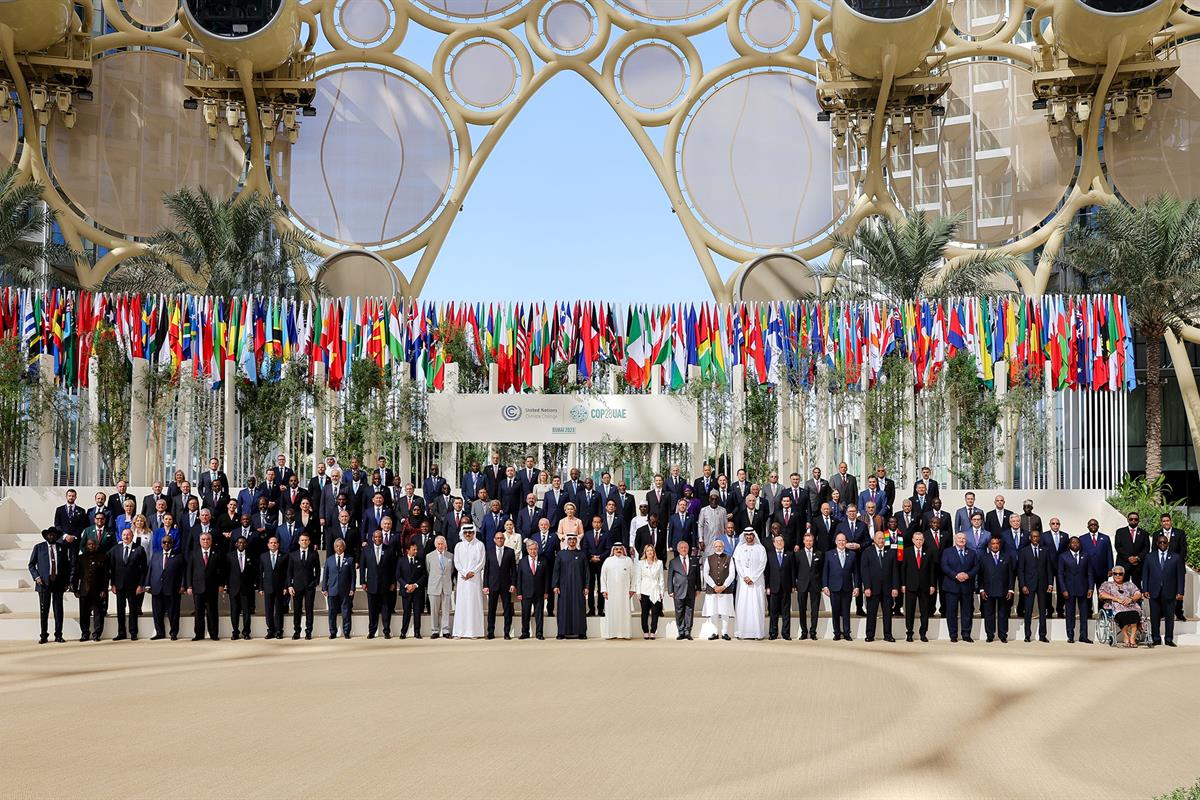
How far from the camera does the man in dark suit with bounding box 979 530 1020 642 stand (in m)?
14.1

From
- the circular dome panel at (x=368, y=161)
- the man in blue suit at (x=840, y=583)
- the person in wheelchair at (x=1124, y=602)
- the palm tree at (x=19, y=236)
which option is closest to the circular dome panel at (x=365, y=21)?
the circular dome panel at (x=368, y=161)

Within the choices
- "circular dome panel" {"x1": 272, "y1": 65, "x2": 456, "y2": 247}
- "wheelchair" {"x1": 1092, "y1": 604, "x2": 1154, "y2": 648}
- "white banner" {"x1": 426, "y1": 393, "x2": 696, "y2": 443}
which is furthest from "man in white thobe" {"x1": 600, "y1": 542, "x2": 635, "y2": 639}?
"circular dome panel" {"x1": 272, "y1": 65, "x2": 456, "y2": 247}

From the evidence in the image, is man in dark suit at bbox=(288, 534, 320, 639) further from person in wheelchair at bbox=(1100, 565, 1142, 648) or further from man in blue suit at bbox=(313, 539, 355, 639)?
person in wheelchair at bbox=(1100, 565, 1142, 648)

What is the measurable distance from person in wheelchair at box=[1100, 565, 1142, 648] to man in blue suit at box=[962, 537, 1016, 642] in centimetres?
99

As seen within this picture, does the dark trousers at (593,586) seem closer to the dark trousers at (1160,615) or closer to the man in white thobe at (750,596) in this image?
the man in white thobe at (750,596)

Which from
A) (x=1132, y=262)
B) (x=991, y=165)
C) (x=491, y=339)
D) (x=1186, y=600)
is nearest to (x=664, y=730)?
(x=1186, y=600)

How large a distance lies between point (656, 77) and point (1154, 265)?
45.6 feet

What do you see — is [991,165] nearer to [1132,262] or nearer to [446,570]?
[1132,262]

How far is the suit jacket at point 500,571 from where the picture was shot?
14.6 m

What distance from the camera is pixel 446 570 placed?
14.5m

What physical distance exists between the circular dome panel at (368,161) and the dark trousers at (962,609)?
1951 centimetres

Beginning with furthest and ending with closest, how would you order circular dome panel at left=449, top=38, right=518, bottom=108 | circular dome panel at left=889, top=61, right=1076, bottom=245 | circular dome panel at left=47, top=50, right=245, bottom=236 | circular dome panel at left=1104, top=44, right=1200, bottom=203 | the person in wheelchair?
circular dome panel at left=449, top=38, right=518, bottom=108, circular dome panel at left=889, top=61, right=1076, bottom=245, circular dome panel at left=47, top=50, right=245, bottom=236, circular dome panel at left=1104, top=44, right=1200, bottom=203, the person in wheelchair

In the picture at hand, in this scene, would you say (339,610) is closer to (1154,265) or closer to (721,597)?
(721,597)

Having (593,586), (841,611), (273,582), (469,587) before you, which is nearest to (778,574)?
(841,611)
